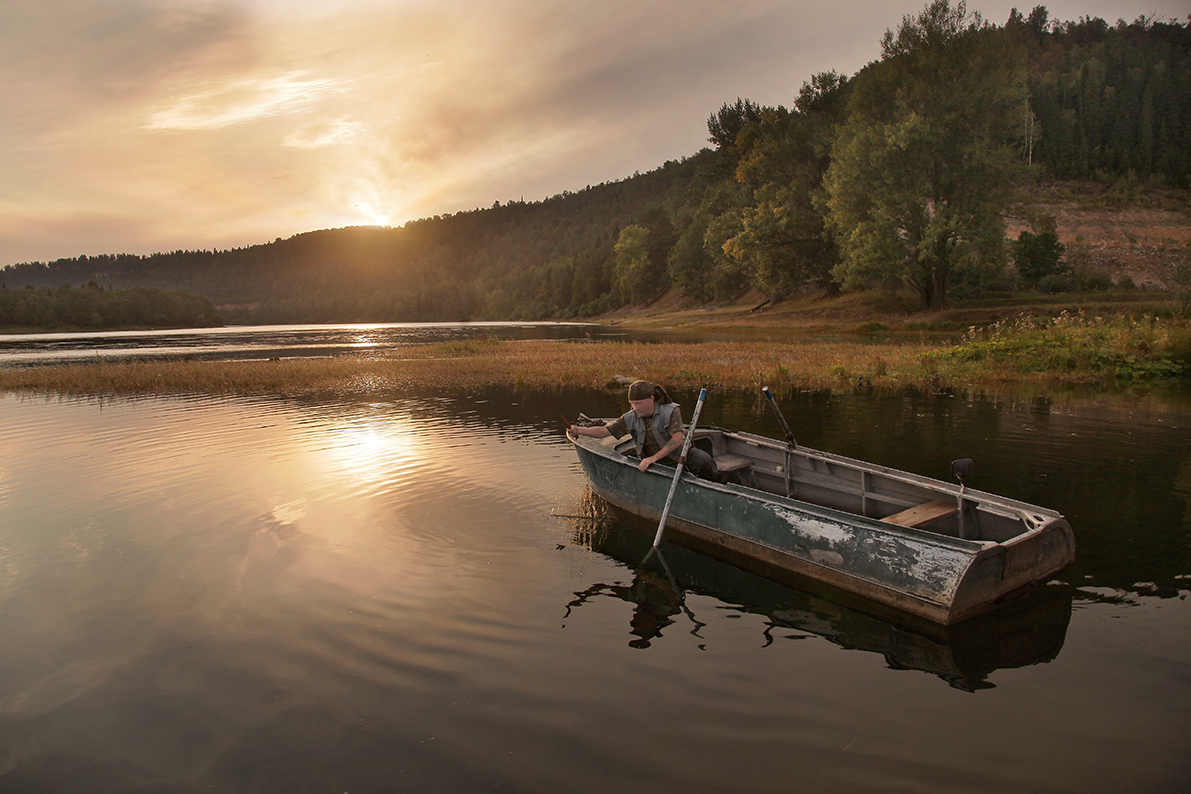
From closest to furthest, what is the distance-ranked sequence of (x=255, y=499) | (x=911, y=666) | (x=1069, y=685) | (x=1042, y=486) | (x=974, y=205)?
(x=1069, y=685), (x=911, y=666), (x=1042, y=486), (x=255, y=499), (x=974, y=205)

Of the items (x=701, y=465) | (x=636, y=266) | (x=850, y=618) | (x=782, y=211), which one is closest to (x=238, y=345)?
(x=782, y=211)

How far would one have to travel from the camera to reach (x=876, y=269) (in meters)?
49.7

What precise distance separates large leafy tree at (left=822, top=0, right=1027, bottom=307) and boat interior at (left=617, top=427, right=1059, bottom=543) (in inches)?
1590

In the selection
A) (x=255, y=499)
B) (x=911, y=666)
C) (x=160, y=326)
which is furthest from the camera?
(x=160, y=326)

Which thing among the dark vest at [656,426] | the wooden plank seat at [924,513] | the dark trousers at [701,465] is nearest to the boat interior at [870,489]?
the wooden plank seat at [924,513]

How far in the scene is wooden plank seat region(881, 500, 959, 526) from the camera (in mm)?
8023

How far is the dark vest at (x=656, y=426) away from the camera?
10133mm

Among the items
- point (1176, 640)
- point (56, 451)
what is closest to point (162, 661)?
point (1176, 640)

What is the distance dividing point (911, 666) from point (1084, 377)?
2228cm

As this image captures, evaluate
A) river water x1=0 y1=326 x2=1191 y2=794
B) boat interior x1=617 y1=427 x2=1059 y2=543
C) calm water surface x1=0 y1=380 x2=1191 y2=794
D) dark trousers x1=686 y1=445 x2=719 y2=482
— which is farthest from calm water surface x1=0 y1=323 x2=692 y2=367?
dark trousers x1=686 y1=445 x2=719 y2=482

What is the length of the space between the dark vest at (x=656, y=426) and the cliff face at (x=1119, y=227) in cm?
4707

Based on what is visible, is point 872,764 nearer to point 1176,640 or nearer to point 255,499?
point 1176,640


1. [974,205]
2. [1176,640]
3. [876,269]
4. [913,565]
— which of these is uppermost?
[974,205]

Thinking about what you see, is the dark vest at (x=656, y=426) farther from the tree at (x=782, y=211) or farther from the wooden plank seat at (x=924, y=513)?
the tree at (x=782, y=211)
